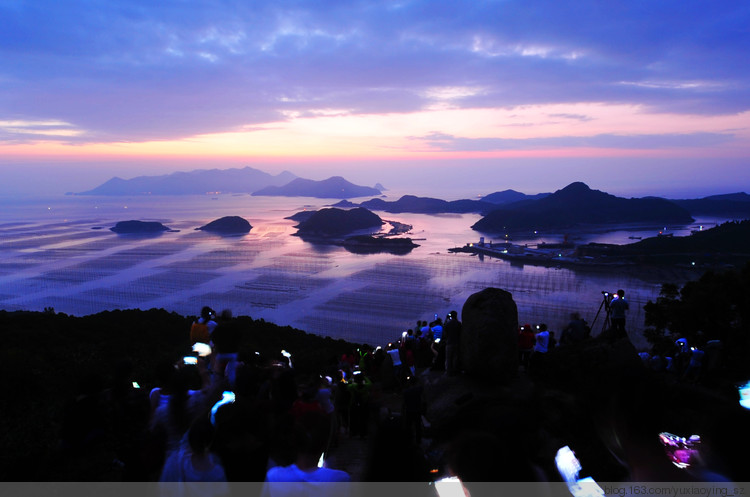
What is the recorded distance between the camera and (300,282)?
33.9 m

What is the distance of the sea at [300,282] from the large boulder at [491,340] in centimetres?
912

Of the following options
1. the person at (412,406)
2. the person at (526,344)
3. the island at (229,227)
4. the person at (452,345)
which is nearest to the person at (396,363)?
the person at (452,345)

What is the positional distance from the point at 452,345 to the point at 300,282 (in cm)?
2862

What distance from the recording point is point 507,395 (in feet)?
18.2

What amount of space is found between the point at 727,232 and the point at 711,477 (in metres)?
57.3

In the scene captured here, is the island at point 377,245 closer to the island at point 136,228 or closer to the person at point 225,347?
the island at point 136,228

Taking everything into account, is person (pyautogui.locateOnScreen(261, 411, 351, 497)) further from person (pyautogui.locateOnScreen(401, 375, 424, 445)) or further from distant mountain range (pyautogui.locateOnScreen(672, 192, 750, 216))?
distant mountain range (pyautogui.locateOnScreen(672, 192, 750, 216))

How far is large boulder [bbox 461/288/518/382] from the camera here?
236 inches

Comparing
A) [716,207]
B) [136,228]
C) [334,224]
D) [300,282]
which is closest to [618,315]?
[300,282]

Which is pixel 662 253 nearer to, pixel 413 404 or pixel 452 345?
pixel 452 345

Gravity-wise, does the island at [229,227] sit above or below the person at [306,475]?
below

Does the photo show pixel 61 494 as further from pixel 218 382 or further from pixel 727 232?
pixel 727 232

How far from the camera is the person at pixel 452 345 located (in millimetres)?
6172

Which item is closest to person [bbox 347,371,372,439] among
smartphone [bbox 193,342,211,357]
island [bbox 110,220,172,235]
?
smartphone [bbox 193,342,211,357]
